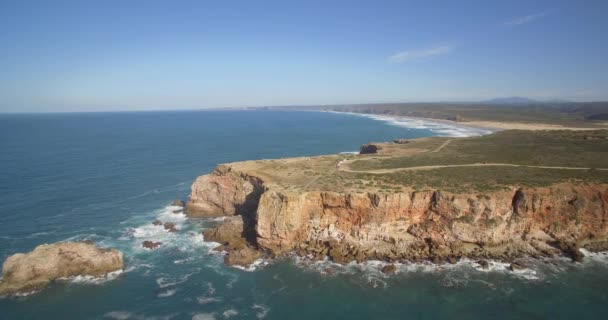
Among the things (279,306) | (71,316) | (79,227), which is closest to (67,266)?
(71,316)

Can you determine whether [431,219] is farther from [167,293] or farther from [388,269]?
[167,293]

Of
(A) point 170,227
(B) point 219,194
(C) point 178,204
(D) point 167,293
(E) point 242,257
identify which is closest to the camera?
(D) point 167,293

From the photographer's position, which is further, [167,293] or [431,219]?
[431,219]

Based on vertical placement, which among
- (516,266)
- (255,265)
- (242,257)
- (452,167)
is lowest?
(255,265)

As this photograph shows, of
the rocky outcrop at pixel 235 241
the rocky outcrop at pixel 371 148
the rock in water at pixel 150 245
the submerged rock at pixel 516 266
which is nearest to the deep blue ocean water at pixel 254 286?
the submerged rock at pixel 516 266

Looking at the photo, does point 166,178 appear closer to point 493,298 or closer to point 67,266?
point 67,266

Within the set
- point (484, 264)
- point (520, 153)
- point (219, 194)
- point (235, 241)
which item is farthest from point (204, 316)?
point (520, 153)

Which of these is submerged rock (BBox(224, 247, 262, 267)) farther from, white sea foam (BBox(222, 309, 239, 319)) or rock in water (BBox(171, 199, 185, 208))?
rock in water (BBox(171, 199, 185, 208))

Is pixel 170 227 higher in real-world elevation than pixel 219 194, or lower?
lower

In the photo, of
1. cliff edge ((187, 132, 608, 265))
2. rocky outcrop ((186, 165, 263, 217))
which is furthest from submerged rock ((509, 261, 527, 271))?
rocky outcrop ((186, 165, 263, 217))
